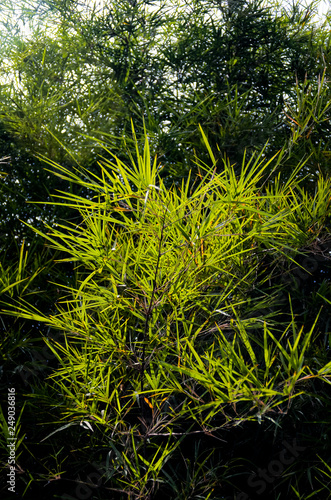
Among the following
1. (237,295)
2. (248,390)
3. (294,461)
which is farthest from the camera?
(294,461)

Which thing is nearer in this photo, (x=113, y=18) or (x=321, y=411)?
(x=321, y=411)

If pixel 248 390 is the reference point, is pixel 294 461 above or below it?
below

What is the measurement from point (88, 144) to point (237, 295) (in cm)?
107

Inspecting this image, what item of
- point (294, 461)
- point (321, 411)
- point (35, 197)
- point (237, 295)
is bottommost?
point (294, 461)

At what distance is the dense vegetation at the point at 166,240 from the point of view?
1.29 m

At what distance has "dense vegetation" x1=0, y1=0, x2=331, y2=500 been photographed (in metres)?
1.29

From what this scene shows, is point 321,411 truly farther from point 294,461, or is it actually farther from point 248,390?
point 248,390

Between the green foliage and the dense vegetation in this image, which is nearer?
the green foliage

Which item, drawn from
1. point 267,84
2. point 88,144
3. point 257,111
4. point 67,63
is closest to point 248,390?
point 88,144

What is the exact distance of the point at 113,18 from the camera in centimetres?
228

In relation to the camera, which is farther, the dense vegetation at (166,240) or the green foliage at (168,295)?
the dense vegetation at (166,240)

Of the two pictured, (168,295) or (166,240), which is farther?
(166,240)

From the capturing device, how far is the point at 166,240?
129 cm

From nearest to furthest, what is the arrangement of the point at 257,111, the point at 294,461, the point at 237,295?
1. the point at 237,295
2. the point at 294,461
3. the point at 257,111
